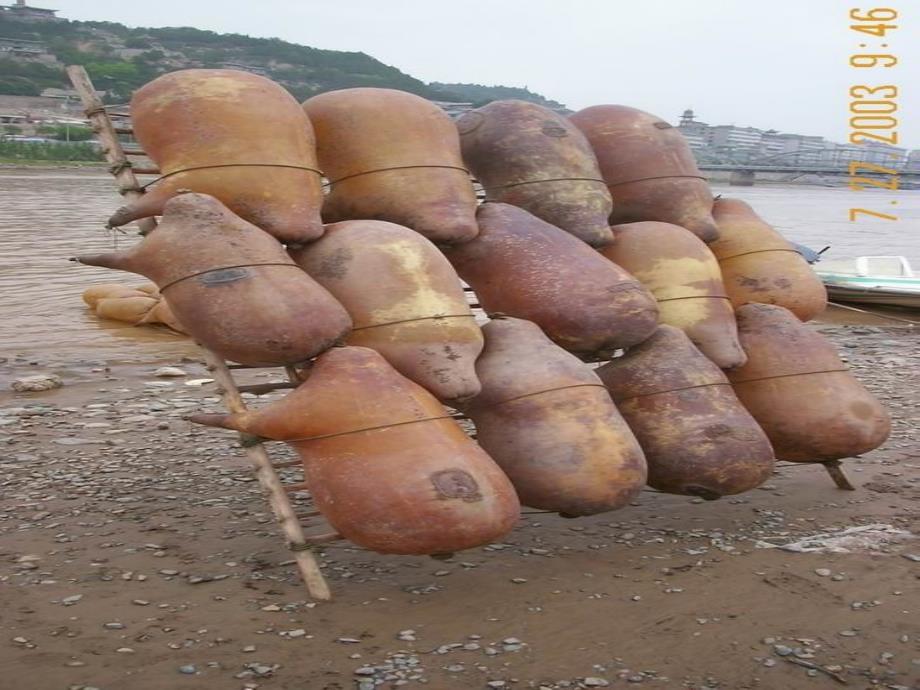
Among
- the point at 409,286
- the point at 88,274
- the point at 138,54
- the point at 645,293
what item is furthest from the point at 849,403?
the point at 138,54

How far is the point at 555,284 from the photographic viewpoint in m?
4.36

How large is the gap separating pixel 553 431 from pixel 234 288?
1.29 m

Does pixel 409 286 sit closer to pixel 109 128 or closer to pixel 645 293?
pixel 645 293

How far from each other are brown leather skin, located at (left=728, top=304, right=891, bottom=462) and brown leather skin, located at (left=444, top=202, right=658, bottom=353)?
0.71 meters

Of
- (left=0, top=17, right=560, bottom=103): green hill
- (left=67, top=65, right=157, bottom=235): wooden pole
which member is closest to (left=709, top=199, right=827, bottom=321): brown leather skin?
(left=67, top=65, right=157, bottom=235): wooden pole

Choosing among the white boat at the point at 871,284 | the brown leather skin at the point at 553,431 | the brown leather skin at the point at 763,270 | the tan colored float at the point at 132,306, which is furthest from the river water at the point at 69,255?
the white boat at the point at 871,284

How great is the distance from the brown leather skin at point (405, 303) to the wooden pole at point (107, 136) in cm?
89

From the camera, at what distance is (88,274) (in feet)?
46.3

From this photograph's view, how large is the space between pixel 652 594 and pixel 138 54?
93.3m

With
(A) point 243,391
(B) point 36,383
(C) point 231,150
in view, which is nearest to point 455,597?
(A) point 243,391

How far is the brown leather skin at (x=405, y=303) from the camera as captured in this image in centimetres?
386

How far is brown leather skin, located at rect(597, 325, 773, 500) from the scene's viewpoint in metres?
4.28

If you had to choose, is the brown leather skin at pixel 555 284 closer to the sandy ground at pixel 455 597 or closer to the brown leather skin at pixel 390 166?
the brown leather skin at pixel 390 166

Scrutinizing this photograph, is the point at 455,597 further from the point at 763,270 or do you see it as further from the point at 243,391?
the point at 763,270
